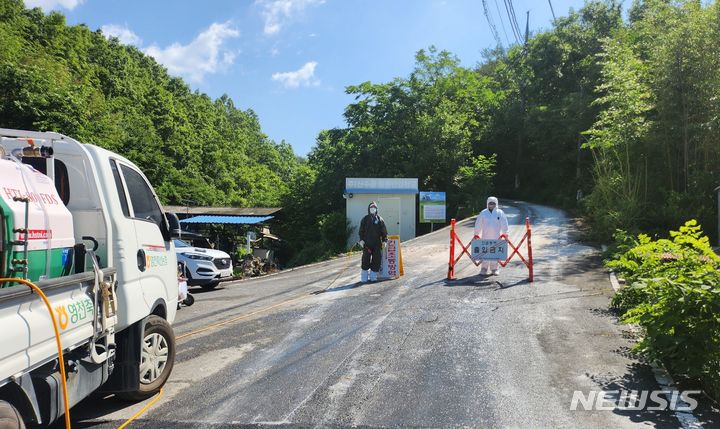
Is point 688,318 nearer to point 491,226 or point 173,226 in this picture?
point 173,226

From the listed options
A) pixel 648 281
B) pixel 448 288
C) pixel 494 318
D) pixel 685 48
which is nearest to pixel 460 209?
pixel 685 48

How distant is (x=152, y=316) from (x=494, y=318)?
5.22 meters

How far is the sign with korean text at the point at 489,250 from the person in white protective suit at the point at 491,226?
262mm

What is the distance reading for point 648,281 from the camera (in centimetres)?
534

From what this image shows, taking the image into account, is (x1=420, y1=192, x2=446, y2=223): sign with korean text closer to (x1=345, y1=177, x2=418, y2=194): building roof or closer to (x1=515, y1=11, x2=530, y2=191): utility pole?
(x1=345, y1=177, x2=418, y2=194): building roof

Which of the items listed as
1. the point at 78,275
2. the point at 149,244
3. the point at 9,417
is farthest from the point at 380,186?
the point at 9,417

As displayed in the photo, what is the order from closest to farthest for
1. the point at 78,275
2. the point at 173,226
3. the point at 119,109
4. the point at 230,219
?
the point at 78,275 → the point at 173,226 → the point at 230,219 → the point at 119,109

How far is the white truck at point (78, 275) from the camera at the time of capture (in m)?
3.09

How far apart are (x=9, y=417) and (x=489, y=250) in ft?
34.0

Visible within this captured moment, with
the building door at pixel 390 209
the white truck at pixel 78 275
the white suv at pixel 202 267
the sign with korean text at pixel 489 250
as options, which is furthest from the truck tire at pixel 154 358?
the building door at pixel 390 209

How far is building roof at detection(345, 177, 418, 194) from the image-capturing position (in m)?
26.7

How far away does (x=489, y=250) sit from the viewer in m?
11.9

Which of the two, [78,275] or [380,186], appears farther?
[380,186]

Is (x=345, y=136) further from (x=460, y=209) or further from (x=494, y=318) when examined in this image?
(x=494, y=318)
